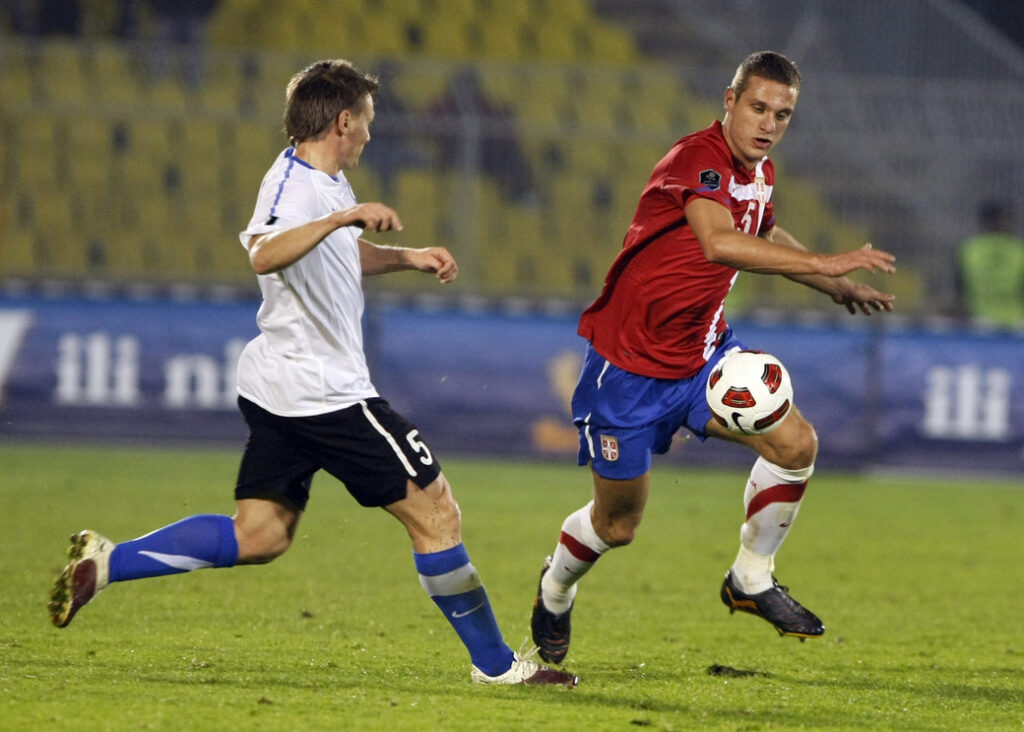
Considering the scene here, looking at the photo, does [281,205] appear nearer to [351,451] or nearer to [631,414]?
[351,451]

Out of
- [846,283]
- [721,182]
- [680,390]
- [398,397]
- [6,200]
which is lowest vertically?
[398,397]

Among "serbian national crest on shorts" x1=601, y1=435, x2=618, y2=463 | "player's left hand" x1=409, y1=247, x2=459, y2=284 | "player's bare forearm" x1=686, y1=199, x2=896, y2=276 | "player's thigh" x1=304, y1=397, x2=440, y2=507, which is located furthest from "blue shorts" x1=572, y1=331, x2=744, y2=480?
"player's thigh" x1=304, y1=397, x2=440, y2=507

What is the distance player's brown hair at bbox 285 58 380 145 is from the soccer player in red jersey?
4.18 ft

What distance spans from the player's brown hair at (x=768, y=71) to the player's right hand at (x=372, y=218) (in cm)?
175

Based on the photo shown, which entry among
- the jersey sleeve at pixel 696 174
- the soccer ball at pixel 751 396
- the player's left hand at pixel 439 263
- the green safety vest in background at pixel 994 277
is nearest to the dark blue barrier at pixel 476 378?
the green safety vest in background at pixel 994 277

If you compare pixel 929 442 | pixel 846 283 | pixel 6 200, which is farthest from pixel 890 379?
pixel 6 200

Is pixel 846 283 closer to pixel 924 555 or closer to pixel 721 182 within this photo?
pixel 721 182

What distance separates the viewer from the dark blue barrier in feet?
42.5

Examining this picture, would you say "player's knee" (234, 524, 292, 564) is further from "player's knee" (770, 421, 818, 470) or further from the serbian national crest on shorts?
"player's knee" (770, 421, 818, 470)

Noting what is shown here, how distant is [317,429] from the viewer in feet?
15.9

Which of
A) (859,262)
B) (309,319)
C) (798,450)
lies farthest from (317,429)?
(798,450)

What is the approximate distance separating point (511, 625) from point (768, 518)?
4.41ft

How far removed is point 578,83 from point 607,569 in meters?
8.34

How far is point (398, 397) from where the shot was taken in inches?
514
